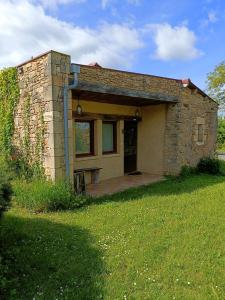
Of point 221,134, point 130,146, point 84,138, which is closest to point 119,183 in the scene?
point 84,138

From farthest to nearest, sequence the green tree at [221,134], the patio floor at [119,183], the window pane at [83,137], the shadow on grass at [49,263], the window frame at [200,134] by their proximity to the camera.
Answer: the green tree at [221,134]
the window frame at [200,134]
the window pane at [83,137]
the patio floor at [119,183]
the shadow on grass at [49,263]

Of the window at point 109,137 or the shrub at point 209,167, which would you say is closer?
the window at point 109,137

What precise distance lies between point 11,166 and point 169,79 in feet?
19.1

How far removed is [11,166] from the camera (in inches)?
302

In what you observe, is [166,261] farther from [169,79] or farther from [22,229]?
[169,79]

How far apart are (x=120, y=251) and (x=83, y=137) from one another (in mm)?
5880

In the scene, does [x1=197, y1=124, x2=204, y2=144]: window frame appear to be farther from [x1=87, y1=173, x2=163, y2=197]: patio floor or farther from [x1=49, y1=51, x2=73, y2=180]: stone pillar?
[x1=49, y1=51, x2=73, y2=180]: stone pillar

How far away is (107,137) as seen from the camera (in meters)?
10.4

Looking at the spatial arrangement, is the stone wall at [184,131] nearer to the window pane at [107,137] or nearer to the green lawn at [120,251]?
the window pane at [107,137]

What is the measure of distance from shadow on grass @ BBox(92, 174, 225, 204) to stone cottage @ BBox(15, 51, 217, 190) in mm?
913

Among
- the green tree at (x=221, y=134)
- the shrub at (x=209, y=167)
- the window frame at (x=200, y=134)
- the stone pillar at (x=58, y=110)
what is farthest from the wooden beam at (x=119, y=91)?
the green tree at (x=221, y=134)

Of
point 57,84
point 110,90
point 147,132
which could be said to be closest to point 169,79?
point 147,132

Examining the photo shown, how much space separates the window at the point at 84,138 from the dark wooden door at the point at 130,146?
1.79 meters

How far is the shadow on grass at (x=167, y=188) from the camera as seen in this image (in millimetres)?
7101
